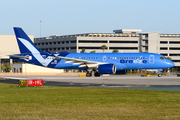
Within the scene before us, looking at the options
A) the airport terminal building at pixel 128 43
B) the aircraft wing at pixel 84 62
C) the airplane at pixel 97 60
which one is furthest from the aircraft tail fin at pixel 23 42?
the airport terminal building at pixel 128 43

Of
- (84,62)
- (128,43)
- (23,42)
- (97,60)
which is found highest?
(128,43)

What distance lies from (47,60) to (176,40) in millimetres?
135970

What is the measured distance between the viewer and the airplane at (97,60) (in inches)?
2404

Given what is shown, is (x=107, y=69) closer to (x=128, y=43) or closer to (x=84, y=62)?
(x=84, y=62)

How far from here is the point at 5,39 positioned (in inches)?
7392

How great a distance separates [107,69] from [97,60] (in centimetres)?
491

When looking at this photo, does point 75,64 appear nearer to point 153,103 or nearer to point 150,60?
point 150,60

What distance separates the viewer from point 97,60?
62656 millimetres

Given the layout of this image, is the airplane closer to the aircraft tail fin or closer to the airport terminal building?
the aircraft tail fin

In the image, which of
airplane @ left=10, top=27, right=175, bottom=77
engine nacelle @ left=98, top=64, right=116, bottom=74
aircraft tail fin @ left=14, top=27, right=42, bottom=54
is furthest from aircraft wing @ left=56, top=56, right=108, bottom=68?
aircraft tail fin @ left=14, top=27, right=42, bottom=54

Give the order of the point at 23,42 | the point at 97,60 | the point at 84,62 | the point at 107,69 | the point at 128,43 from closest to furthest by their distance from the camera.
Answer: the point at 107,69
the point at 84,62
the point at 97,60
the point at 23,42
the point at 128,43

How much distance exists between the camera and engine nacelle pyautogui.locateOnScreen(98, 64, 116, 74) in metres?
58.3

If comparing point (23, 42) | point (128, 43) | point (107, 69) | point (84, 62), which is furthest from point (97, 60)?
point (128, 43)

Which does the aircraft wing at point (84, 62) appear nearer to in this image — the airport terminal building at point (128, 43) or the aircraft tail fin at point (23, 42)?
the aircraft tail fin at point (23, 42)
